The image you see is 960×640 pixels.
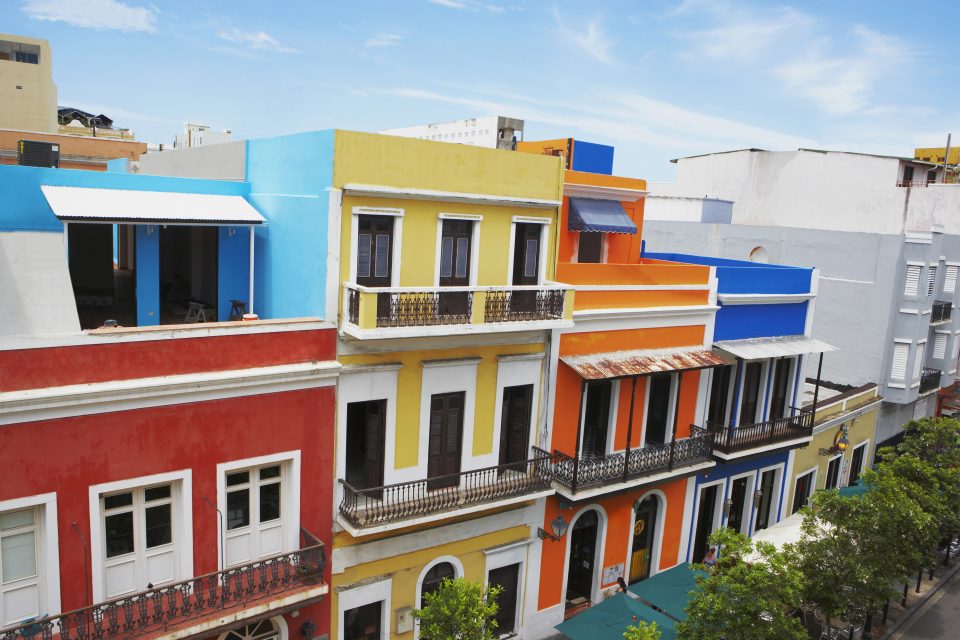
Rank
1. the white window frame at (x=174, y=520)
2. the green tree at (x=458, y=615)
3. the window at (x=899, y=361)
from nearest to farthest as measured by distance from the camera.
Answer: the white window frame at (x=174, y=520), the green tree at (x=458, y=615), the window at (x=899, y=361)

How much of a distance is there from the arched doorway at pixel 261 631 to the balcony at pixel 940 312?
85.5 feet

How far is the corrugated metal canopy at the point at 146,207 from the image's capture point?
1224 centimetres

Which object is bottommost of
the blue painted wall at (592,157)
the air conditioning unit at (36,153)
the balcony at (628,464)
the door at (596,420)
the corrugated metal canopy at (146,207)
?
the balcony at (628,464)

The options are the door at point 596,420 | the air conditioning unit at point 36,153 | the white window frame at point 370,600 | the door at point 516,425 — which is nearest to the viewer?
the white window frame at point 370,600

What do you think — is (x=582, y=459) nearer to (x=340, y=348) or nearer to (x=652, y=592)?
(x=652, y=592)

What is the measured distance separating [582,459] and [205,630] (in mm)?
8320

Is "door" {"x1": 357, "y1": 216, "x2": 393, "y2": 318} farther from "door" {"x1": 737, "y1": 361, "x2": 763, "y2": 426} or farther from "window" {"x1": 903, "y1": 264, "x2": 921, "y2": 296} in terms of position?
"window" {"x1": 903, "y1": 264, "x2": 921, "y2": 296}

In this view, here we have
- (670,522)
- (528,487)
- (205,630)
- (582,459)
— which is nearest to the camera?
(205,630)

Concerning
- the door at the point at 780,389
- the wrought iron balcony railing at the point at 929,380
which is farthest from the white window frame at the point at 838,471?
the wrought iron balcony railing at the point at 929,380

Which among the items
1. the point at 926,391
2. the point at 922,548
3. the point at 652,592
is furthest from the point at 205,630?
the point at 926,391

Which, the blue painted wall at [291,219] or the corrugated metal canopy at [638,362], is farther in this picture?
the corrugated metal canopy at [638,362]

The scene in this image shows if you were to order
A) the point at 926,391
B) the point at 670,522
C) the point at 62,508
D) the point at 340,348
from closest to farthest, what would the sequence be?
the point at 62,508
the point at 340,348
the point at 670,522
the point at 926,391

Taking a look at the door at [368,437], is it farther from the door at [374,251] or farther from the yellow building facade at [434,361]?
the door at [374,251]

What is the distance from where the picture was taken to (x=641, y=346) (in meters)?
17.1
